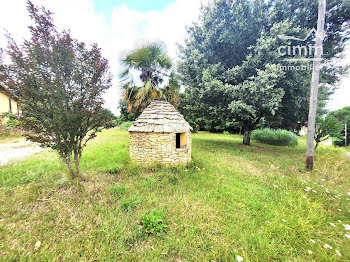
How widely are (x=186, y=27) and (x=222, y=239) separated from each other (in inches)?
390

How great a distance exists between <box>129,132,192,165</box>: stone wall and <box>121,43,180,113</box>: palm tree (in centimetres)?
360

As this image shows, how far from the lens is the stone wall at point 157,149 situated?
4.58 m

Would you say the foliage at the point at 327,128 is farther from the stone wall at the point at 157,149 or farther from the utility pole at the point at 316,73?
the stone wall at the point at 157,149

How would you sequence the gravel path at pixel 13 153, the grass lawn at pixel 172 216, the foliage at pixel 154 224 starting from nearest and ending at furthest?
the grass lawn at pixel 172 216
the foliage at pixel 154 224
the gravel path at pixel 13 153

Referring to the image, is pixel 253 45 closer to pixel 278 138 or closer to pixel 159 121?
pixel 159 121

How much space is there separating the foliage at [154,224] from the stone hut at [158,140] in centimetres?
236

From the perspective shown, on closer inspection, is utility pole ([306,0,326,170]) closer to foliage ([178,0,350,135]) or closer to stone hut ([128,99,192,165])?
foliage ([178,0,350,135])

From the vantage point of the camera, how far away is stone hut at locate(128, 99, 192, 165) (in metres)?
4.56

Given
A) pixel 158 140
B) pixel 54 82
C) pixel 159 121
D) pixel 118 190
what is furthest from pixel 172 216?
pixel 54 82

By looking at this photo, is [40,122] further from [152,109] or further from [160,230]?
[160,230]

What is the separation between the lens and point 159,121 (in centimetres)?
473

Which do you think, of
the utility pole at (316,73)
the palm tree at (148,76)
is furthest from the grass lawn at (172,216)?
the palm tree at (148,76)

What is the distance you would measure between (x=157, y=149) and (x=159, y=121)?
105 centimetres

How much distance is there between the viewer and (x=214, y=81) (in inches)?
238
